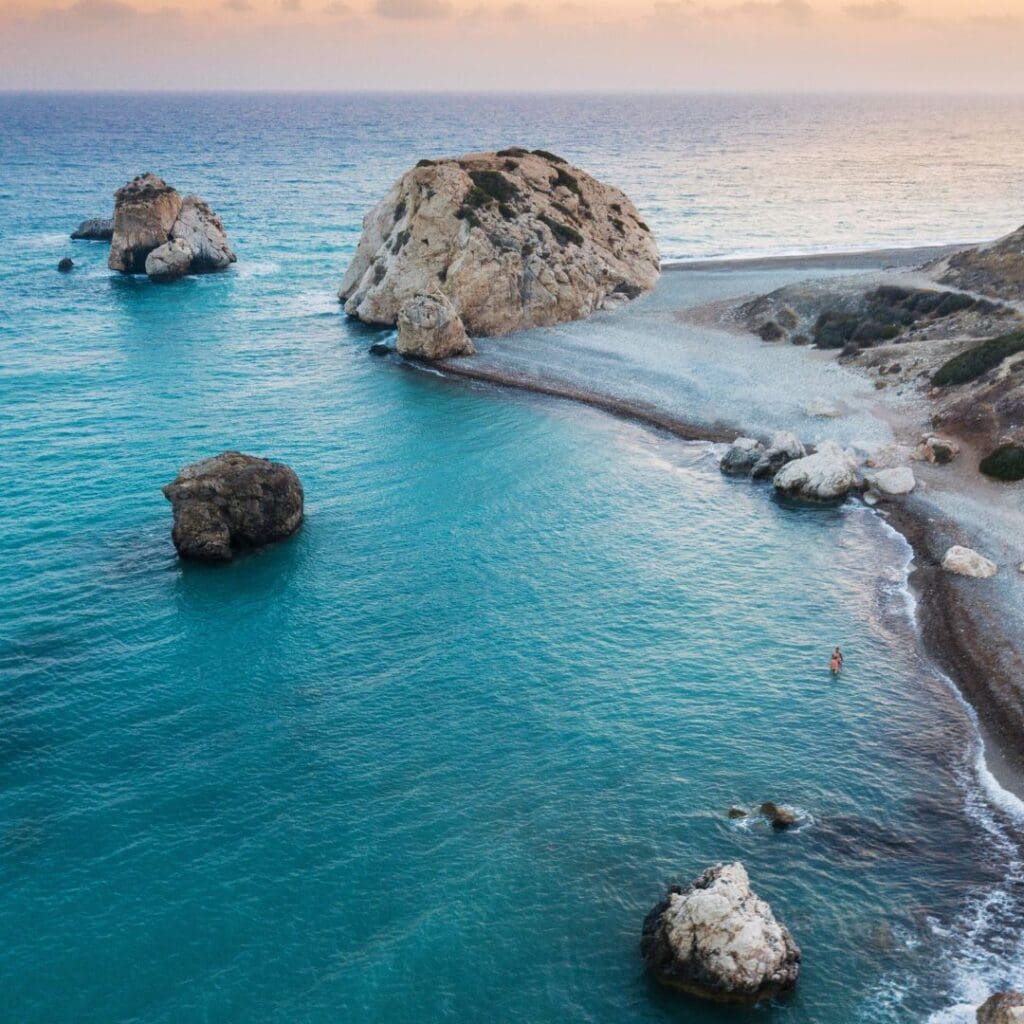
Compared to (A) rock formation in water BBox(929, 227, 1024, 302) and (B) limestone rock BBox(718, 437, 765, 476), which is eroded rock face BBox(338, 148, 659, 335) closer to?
(A) rock formation in water BBox(929, 227, 1024, 302)

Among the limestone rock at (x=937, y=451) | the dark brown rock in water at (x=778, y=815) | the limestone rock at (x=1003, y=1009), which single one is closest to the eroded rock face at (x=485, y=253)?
the limestone rock at (x=937, y=451)

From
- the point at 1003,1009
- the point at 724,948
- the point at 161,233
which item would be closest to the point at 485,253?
the point at 161,233

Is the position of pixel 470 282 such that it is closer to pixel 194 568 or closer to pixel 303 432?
pixel 303 432

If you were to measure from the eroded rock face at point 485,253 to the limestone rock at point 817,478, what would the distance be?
40.2 meters

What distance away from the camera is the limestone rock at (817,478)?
5862 cm

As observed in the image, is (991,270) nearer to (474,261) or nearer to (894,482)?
(894,482)

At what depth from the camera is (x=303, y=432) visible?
6962 cm

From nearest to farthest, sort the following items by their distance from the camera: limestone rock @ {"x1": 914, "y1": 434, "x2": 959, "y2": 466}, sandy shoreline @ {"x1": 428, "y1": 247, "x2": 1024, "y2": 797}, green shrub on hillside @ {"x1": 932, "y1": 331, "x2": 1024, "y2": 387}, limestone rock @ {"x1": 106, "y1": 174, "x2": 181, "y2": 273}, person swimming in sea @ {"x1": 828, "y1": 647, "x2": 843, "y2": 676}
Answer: sandy shoreline @ {"x1": 428, "y1": 247, "x2": 1024, "y2": 797}
person swimming in sea @ {"x1": 828, "y1": 647, "x2": 843, "y2": 676}
limestone rock @ {"x1": 914, "y1": 434, "x2": 959, "y2": 466}
green shrub on hillside @ {"x1": 932, "y1": 331, "x2": 1024, "y2": 387}
limestone rock @ {"x1": 106, "y1": 174, "x2": 181, "y2": 273}

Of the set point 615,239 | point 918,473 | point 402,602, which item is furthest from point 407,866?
point 615,239

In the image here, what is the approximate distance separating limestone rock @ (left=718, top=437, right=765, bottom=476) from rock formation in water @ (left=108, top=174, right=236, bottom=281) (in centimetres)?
8122

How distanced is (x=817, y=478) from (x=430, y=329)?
39349 millimetres

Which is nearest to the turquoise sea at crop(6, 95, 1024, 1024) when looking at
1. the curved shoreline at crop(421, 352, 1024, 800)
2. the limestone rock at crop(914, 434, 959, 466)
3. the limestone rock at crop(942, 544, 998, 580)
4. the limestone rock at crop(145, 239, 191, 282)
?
the curved shoreline at crop(421, 352, 1024, 800)

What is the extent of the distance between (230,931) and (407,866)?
18.4 feet

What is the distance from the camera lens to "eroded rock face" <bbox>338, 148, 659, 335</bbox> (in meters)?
91.8
